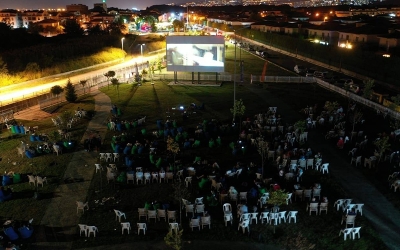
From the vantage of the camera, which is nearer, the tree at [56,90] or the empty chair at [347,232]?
the empty chair at [347,232]

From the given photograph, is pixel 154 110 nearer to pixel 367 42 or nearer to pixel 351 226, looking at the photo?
pixel 351 226

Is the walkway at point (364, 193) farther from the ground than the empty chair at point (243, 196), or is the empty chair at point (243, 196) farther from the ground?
the empty chair at point (243, 196)

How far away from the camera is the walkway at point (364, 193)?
45.7ft

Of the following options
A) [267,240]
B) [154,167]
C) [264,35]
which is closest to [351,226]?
Result: [267,240]

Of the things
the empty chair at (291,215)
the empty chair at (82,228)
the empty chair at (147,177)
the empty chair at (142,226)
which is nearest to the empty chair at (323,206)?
the empty chair at (291,215)

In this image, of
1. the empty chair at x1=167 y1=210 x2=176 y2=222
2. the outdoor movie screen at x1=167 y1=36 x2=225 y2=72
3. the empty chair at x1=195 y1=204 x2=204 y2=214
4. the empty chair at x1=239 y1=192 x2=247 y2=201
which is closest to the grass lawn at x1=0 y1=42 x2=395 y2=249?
the empty chair at x1=167 y1=210 x2=176 y2=222

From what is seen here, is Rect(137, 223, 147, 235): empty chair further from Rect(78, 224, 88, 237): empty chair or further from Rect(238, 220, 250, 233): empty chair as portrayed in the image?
Rect(238, 220, 250, 233): empty chair

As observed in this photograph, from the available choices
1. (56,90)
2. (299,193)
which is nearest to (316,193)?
(299,193)

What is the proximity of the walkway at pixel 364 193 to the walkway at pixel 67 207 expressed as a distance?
12.2 m

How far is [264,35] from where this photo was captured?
86562mm

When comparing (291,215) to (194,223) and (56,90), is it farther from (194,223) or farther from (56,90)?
(56,90)

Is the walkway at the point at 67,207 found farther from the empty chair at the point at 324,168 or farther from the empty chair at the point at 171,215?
the empty chair at the point at 324,168

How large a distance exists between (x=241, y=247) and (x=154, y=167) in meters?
8.22

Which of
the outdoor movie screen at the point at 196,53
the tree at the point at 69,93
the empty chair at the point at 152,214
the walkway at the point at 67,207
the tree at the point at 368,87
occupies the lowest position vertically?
the walkway at the point at 67,207
